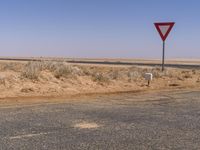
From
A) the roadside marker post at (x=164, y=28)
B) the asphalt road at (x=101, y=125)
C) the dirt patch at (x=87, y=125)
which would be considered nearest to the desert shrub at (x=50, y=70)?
the asphalt road at (x=101, y=125)

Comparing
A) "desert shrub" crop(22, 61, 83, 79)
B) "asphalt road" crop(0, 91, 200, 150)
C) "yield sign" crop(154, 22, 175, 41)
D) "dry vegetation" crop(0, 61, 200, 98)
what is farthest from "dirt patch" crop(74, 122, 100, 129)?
"yield sign" crop(154, 22, 175, 41)

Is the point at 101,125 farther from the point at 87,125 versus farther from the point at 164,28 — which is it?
the point at 164,28

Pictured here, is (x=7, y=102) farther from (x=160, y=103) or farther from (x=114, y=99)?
(x=160, y=103)

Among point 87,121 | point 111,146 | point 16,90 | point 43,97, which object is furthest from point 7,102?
point 111,146

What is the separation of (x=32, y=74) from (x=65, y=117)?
799 cm

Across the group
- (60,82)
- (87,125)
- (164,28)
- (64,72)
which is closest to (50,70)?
(64,72)

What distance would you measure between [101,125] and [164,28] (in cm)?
1473

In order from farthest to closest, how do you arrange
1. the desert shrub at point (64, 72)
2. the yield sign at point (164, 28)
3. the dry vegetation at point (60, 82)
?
the yield sign at point (164, 28), the desert shrub at point (64, 72), the dry vegetation at point (60, 82)

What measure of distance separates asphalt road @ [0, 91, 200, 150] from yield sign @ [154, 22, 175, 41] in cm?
995

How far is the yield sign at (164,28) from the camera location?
2309 cm

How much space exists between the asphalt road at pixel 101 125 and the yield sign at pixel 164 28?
9952 millimetres

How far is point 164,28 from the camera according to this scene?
76.6 ft

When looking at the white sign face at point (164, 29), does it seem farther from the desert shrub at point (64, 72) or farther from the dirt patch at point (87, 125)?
the dirt patch at point (87, 125)

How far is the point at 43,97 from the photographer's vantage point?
14.5m
